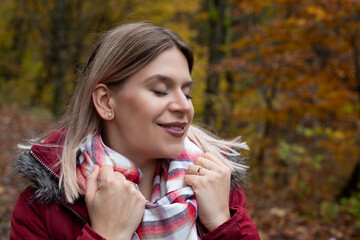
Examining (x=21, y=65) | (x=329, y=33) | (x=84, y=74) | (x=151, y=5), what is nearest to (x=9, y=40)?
(x=21, y=65)

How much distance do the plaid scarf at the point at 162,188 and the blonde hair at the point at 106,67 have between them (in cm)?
6

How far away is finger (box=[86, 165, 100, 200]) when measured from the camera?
1581 mm

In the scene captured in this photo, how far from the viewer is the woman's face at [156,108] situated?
1.65 m

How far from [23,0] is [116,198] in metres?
13.7

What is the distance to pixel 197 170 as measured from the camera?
179cm

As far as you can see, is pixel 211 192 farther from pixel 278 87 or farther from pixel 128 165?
pixel 278 87

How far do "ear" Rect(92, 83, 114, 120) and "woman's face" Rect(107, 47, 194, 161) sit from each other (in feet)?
0.11

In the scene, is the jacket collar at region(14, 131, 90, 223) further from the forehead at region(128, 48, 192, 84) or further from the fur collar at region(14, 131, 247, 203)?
the forehead at region(128, 48, 192, 84)

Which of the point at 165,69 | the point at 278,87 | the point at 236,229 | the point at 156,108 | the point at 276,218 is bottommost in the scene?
the point at 276,218

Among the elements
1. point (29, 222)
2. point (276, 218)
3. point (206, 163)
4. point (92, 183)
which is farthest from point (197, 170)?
point (276, 218)

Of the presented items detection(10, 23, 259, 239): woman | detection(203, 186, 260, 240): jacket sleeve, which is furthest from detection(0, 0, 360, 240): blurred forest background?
detection(203, 186, 260, 240): jacket sleeve

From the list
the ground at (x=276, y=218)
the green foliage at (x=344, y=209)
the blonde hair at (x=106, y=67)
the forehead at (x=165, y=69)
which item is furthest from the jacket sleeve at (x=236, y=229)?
the green foliage at (x=344, y=209)

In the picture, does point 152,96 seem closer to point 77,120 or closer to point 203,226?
point 77,120

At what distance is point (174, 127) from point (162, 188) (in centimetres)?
38
